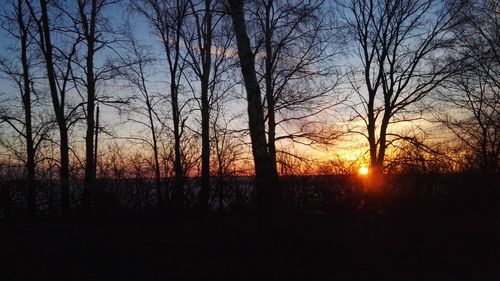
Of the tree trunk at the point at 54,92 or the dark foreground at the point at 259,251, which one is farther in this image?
the tree trunk at the point at 54,92

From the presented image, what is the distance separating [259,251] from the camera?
10562mm

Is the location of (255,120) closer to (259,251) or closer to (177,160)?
(259,251)

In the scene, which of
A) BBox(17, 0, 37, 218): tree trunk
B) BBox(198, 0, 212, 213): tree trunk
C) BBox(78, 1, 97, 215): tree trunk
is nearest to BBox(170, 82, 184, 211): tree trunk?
BBox(198, 0, 212, 213): tree trunk

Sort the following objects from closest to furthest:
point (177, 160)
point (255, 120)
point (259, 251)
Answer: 1. point (259, 251)
2. point (255, 120)
3. point (177, 160)

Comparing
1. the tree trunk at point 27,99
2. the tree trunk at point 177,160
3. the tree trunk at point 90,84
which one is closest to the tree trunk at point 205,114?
the tree trunk at point 177,160

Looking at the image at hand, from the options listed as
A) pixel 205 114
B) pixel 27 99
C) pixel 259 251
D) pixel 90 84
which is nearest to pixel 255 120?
pixel 259 251

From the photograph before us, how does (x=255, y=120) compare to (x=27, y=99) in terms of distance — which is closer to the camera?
(x=255, y=120)

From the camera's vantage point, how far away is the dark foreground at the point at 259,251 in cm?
907

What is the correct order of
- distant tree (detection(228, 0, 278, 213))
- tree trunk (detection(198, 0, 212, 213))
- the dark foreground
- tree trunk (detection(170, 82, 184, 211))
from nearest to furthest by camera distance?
the dark foreground → distant tree (detection(228, 0, 278, 213)) → tree trunk (detection(170, 82, 184, 211)) → tree trunk (detection(198, 0, 212, 213))

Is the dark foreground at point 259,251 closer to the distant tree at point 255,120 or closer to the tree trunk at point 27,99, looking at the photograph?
the distant tree at point 255,120

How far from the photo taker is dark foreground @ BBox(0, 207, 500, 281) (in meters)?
9.07

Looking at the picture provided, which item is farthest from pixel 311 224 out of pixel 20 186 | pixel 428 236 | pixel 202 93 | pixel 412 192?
pixel 20 186

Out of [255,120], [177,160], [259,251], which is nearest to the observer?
[259,251]

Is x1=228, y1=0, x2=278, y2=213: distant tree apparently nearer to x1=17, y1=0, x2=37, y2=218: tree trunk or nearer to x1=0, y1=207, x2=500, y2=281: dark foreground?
x1=0, y1=207, x2=500, y2=281: dark foreground
